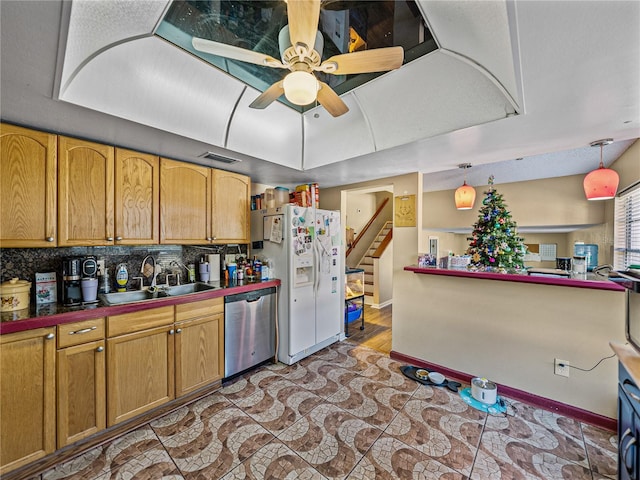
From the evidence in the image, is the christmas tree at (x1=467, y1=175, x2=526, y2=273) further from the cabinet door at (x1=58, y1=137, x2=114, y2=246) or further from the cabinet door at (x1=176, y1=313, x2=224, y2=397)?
the cabinet door at (x1=58, y1=137, x2=114, y2=246)

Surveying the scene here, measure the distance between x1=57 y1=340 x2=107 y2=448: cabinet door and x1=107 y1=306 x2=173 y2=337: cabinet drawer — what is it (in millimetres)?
117

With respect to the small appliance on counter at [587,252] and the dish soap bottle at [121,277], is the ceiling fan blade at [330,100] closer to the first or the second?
the dish soap bottle at [121,277]

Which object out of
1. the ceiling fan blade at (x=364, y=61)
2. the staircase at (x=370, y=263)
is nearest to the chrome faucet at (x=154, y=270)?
the ceiling fan blade at (x=364, y=61)

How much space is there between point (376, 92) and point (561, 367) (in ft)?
9.03

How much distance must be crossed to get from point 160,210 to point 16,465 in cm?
185

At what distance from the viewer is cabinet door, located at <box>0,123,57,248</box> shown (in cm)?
168

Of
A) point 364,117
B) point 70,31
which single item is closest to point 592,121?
point 364,117

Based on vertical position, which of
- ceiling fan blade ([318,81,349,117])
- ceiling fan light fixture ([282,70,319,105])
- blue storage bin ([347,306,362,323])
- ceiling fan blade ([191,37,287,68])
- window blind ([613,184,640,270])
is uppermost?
ceiling fan blade ([191,37,287,68])

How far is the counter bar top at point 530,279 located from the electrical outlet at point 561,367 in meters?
0.64

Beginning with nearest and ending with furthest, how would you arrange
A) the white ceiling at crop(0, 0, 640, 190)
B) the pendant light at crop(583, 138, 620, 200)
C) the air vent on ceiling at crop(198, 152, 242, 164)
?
the white ceiling at crop(0, 0, 640, 190) → the pendant light at crop(583, 138, 620, 200) → the air vent on ceiling at crop(198, 152, 242, 164)

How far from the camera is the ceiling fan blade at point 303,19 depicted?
1057 millimetres

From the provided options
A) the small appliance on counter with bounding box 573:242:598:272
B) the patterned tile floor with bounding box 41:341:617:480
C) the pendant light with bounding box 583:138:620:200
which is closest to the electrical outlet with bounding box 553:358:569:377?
the patterned tile floor with bounding box 41:341:617:480

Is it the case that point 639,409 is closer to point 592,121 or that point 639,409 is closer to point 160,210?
point 592,121

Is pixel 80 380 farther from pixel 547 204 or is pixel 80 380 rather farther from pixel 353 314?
pixel 547 204
